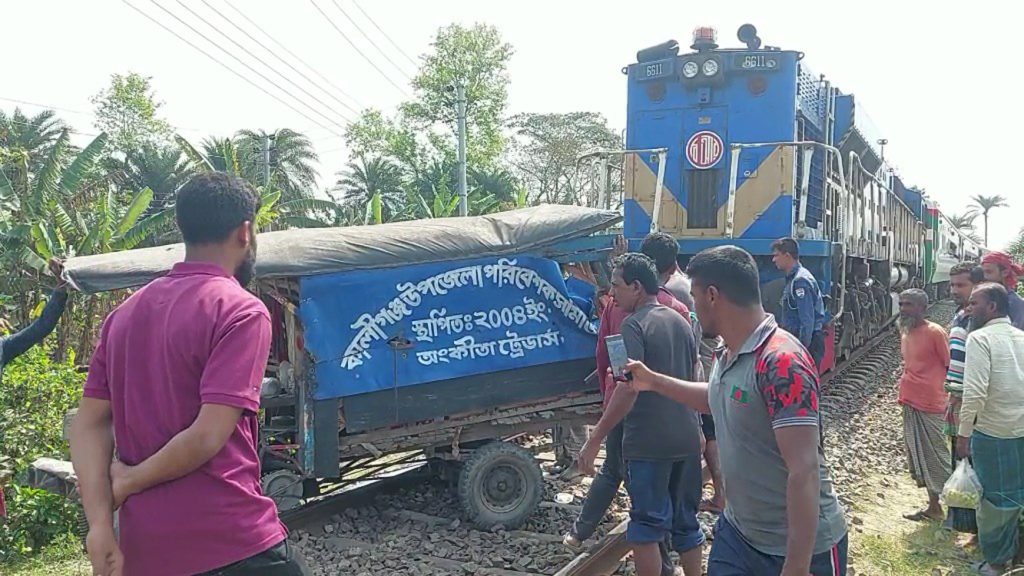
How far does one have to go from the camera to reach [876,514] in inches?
247

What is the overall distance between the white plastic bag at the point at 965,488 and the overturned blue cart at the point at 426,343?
236 centimetres

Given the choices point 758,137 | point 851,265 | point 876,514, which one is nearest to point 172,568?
point 876,514

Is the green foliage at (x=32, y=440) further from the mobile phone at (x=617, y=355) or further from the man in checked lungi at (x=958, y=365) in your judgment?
the man in checked lungi at (x=958, y=365)

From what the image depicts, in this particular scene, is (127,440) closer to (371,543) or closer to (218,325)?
(218,325)

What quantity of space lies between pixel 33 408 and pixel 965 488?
755 cm

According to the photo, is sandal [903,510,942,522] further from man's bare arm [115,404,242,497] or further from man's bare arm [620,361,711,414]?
man's bare arm [115,404,242,497]

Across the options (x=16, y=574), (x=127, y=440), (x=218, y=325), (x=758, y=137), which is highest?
Result: (x=758, y=137)

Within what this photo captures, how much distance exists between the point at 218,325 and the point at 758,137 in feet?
26.3

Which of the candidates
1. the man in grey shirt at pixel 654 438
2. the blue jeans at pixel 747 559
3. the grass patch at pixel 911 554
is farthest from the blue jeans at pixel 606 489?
the blue jeans at pixel 747 559

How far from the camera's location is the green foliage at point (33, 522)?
5.46m

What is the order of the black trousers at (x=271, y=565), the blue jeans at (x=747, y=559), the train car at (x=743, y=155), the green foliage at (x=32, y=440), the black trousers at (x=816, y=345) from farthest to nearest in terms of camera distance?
the train car at (x=743, y=155), the black trousers at (x=816, y=345), the green foliage at (x=32, y=440), the blue jeans at (x=747, y=559), the black trousers at (x=271, y=565)

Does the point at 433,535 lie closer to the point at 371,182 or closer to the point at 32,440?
the point at 32,440

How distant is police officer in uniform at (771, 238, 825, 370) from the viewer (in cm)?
698

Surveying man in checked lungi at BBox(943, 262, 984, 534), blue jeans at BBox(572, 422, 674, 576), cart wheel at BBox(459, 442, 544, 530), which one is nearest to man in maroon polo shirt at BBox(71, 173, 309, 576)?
blue jeans at BBox(572, 422, 674, 576)
